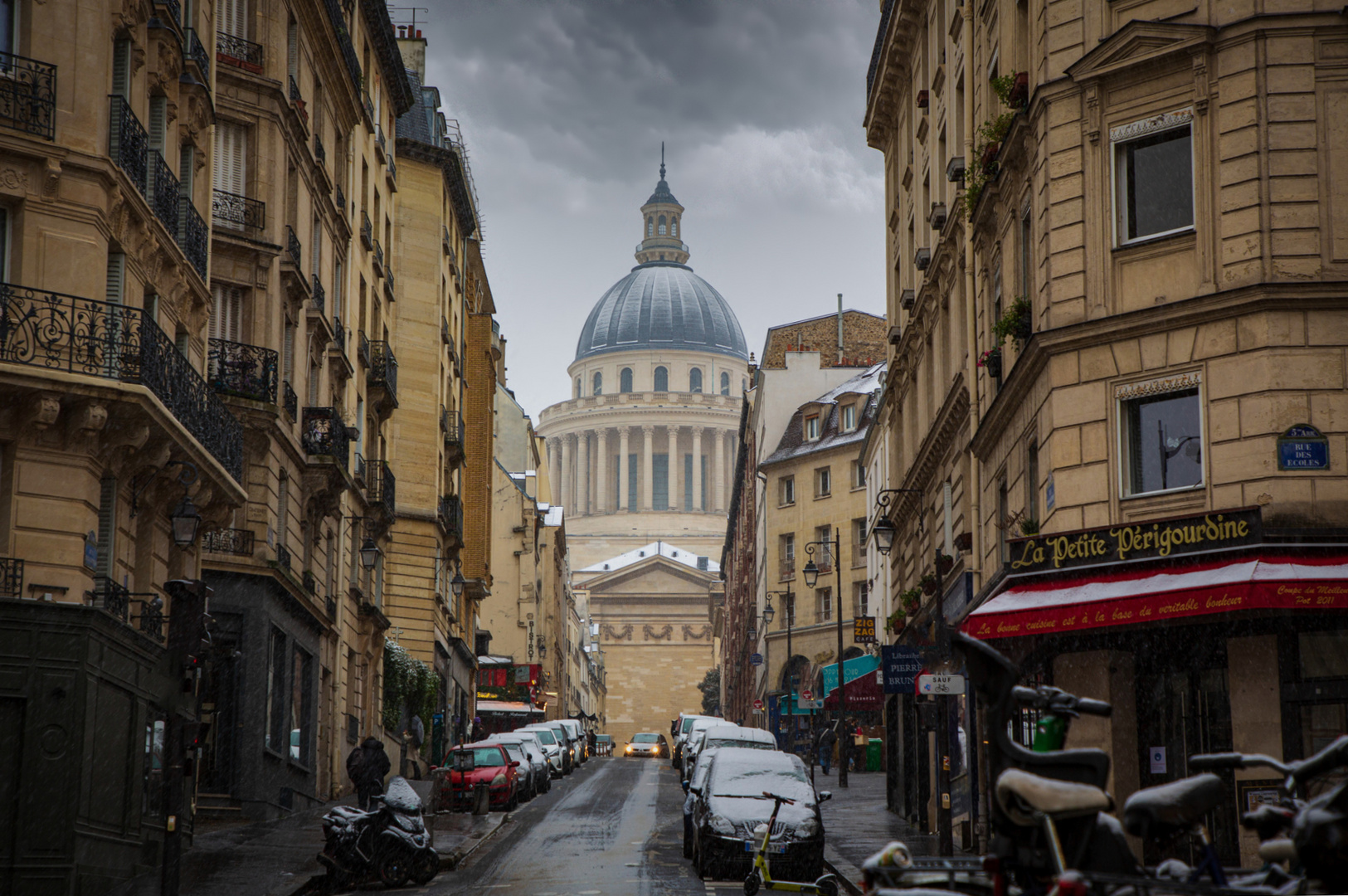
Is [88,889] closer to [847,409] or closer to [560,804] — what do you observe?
[560,804]

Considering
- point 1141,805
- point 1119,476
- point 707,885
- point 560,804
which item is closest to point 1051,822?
point 1141,805

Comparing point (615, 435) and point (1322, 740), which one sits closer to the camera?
point (1322, 740)

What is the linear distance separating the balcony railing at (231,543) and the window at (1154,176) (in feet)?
54.6

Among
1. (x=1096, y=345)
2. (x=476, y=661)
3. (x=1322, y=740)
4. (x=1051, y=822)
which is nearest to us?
(x=1051, y=822)

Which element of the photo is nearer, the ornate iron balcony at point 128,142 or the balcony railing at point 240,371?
the ornate iron balcony at point 128,142

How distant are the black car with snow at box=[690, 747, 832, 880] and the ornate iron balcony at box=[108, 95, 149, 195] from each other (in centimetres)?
1070

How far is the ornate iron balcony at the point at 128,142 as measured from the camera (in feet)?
66.0

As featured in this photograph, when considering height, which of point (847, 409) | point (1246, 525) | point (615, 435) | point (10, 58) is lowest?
point (1246, 525)

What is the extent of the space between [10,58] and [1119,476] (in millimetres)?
13238

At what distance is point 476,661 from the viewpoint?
230ft

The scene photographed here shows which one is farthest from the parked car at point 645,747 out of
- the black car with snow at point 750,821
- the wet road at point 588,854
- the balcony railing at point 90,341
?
the balcony railing at point 90,341

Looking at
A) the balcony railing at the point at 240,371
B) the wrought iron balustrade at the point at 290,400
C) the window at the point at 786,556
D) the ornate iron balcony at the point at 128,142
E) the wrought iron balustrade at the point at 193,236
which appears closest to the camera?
the ornate iron balcony at the point at 128,142

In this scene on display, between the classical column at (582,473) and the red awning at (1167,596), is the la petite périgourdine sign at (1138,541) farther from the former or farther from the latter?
the classical column at (582,473)

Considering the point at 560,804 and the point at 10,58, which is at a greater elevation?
the point at 10,58
